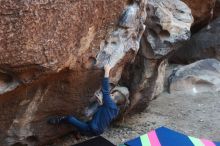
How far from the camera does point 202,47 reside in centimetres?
705

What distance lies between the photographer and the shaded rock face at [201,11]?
705 centimetres

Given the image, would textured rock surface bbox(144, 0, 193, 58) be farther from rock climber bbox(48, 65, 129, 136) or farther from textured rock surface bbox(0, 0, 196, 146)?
rock climber bbox(48, 65, 129, 136)

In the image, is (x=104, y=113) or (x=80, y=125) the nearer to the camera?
(x=104, y=113)

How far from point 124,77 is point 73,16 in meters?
1.56

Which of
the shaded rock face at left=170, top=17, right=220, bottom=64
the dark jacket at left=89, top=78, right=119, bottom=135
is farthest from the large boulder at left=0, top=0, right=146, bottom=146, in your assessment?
the shaded rock face at left=170, top=17, right=220, bottom=64

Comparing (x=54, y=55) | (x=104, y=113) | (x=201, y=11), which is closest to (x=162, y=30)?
(x=104, y=113)

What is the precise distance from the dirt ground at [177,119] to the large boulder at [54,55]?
0.56 m

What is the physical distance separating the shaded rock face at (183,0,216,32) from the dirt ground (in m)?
1.85

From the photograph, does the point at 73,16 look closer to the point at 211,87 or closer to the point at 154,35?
the point at 154,35

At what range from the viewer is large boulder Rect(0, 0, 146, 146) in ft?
9.82

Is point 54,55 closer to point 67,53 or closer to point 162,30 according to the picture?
point 67,53

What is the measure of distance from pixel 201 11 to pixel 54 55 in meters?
4.46

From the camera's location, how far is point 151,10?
4.70 m

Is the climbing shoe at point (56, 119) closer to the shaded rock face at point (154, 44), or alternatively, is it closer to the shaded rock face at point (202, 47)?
the shaded rock face at point (154, 44)
